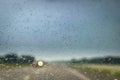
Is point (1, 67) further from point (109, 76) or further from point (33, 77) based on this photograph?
point (109, 76)

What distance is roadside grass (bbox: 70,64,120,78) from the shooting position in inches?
1523

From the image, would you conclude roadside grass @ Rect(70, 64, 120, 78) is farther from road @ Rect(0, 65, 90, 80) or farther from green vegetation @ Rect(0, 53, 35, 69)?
green vegetation @ Rect(0, 53, 35, 69)

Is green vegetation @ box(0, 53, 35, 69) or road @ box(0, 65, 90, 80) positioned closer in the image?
road @ box(0, 65, 90, 80)

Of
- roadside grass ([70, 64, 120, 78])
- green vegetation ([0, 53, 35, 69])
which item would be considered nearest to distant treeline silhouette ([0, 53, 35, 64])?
green vegetation ([0, 53, 35, 69])

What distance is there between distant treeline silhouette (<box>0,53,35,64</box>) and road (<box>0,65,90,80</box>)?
0.69m

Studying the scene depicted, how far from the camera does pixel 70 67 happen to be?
127 feet

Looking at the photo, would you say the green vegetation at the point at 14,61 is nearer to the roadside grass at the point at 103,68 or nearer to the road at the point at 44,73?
the road at the point at 44,73

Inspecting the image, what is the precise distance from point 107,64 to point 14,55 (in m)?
7.72

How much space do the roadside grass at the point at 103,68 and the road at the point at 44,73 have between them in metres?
0.94

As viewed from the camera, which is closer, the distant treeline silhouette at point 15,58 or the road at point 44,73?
the road at point 44,73

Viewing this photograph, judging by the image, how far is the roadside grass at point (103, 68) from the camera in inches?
1523

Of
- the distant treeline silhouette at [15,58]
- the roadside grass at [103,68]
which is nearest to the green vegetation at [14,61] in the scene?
the distant treeline silhouette at [15,58]

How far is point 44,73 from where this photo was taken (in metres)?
37.9

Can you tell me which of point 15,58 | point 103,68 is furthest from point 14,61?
point 103,68
